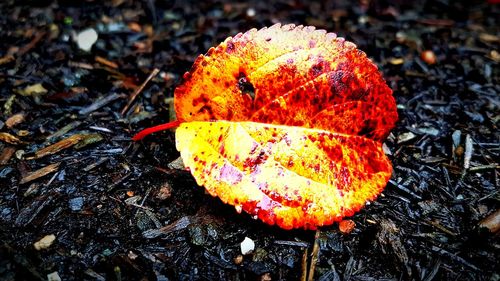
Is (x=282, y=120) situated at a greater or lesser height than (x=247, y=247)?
greater

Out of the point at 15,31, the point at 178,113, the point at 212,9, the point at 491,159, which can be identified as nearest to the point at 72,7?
the point at 15,31

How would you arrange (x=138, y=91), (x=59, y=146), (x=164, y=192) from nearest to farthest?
(x=164, y=192)
(x=59, y=146)
(x=138, y=91)

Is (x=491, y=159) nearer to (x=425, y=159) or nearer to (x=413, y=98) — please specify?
(x=425, y=159)

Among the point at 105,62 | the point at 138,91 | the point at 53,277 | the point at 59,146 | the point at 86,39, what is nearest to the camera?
the point at 53,277

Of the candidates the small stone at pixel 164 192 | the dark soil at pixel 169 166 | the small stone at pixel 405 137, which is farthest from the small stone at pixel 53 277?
the small stone at pixel 405 137

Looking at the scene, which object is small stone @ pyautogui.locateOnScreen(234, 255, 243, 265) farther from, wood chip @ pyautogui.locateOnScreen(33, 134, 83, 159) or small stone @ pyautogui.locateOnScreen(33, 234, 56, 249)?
wood chip @ pyautogui.locateOnScreen(33, 134, 83, 159)

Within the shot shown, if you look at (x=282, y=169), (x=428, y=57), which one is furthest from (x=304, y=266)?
(x=428, y=57)

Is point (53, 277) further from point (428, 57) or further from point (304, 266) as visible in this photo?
point (428, 57)

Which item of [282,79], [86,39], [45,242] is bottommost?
[45,242]
